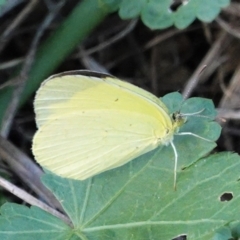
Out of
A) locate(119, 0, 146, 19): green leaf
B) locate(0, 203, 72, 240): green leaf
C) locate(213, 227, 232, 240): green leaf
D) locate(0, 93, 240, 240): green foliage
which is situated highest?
locate(119, 0, 146, 19): green leaf

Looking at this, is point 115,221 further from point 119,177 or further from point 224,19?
point 224,19

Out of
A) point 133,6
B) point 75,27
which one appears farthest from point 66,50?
point 133,6

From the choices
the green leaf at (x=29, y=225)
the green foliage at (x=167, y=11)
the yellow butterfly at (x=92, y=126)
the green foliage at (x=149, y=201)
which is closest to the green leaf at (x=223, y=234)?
the green foliage at (x=149, y=201)

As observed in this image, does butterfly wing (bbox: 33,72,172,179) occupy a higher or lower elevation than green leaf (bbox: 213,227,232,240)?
higher

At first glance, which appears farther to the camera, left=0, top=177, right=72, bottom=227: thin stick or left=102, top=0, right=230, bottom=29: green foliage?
left=102, top=0, right=230, bottom=29: green foliage

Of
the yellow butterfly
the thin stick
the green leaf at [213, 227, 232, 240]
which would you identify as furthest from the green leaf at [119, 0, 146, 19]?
the green leaf at [213, 227, 232, 240]

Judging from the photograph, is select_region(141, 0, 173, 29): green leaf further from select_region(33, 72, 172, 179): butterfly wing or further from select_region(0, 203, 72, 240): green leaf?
select_region(0, 203, 72, 240): green leaf
